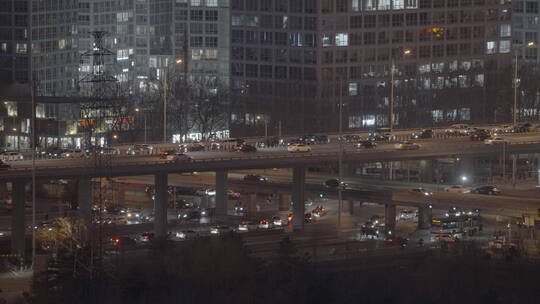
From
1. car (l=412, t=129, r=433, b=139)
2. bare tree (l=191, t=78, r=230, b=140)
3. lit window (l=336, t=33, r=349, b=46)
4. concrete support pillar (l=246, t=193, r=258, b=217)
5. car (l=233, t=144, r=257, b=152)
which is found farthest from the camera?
lit window (l=336, t=33, r=349, b=46)

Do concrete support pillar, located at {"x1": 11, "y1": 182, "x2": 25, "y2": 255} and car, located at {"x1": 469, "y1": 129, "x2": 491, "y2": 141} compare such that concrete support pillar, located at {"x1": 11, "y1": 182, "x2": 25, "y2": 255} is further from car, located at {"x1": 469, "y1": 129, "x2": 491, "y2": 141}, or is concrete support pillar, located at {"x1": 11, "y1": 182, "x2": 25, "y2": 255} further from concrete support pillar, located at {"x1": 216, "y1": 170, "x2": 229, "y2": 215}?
car, located at {"x1": 469, "y1": 129, "x2": 491, "y2": 141}

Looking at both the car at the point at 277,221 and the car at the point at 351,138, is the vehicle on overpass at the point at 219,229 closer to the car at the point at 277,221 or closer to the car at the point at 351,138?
the car at the point at 277,221


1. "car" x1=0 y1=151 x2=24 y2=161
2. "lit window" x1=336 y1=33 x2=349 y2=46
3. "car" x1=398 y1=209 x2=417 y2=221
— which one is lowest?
"car" x1=398 y1=209 x2=417 y2=221

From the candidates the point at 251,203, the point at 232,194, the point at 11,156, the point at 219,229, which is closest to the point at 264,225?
the point at 219,229

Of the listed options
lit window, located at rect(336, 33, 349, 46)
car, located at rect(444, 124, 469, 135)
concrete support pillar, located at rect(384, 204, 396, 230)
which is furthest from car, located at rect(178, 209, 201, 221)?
lit window, located at rect(336, 33, 349, 46)

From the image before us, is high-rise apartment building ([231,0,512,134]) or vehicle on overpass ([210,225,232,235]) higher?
high-rise apartment building ([231,0,512,134])

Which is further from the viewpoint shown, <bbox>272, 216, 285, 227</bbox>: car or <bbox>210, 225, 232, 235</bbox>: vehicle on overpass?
<bbox>272, 216, 285, 227</bbox>: car

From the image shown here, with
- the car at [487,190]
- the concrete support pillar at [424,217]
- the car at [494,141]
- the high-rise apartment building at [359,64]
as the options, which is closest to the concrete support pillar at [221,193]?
the concrete support pillar at [424,217]
